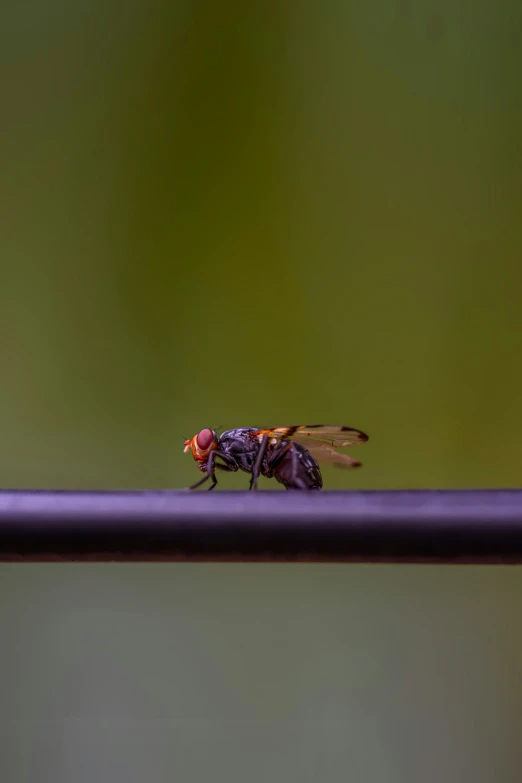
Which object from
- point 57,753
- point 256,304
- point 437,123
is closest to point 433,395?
point 256,304

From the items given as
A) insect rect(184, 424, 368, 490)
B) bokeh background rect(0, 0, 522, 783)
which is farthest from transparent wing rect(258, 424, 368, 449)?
bokeh background rect(0, 0, 522, 783)

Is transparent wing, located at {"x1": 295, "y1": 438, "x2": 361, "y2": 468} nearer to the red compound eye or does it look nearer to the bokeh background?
the red compound eye

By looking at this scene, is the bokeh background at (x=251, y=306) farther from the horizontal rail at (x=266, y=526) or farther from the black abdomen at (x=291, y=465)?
the horizontal rail at (x=266, y=526)

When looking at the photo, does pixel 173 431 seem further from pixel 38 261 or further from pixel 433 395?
pixel 433 395

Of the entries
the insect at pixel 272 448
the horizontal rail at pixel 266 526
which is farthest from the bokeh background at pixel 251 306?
the horizontal rail at pixel 266 526

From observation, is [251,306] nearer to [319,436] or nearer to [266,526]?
[319,436]

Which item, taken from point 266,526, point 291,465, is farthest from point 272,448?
point 266,526
